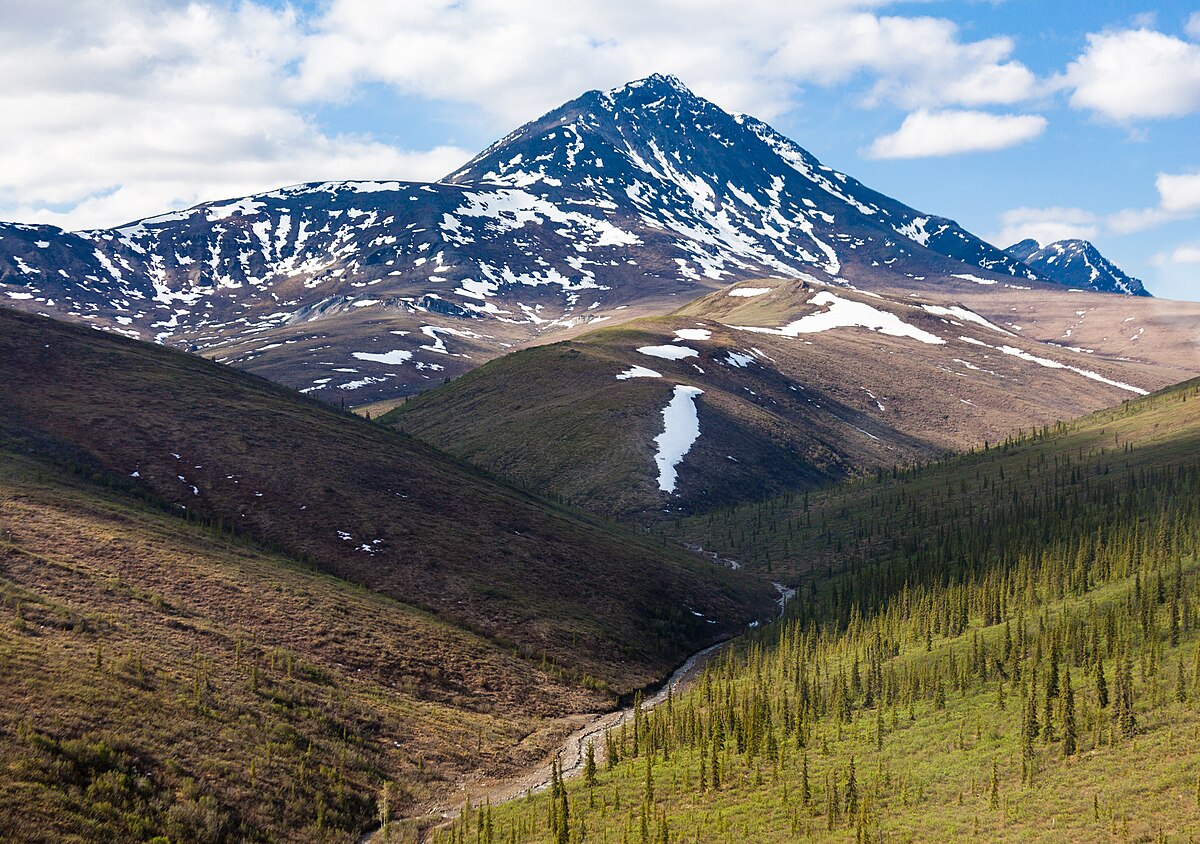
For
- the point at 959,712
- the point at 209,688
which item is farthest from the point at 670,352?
the point at 209,688

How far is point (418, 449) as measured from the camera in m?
96.7

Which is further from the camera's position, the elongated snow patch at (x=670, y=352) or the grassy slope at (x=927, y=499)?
the elongated snow patch at (x=670, y=352)

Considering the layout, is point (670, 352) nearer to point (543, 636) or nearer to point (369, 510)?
point (369, 510)

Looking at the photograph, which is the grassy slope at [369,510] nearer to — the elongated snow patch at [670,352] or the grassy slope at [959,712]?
the grassy slope at [959,712]

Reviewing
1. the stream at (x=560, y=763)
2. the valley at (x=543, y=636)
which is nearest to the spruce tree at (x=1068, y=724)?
the valley at (x=543, y=636)

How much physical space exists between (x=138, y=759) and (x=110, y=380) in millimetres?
56912

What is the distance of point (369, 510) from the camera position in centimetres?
7350

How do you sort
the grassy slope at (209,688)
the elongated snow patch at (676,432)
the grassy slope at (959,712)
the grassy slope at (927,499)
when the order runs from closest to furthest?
the grassy slope at (959,712) → the grassy slope at (209,688) → the grassy slope at (927,499) → the elongated snow patch at (676,432)

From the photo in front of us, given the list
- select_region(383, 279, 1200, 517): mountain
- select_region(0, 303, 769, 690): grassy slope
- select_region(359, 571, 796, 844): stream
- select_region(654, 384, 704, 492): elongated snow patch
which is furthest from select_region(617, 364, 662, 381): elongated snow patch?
select_region(359, 571, 796, 844): stream

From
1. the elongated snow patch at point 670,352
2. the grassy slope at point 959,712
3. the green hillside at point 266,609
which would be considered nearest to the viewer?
the grassy slope at point 959,712

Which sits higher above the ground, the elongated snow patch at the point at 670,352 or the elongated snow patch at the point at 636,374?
the elongated snow patch at the point at 670,352

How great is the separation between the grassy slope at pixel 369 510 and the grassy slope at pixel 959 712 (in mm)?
9133

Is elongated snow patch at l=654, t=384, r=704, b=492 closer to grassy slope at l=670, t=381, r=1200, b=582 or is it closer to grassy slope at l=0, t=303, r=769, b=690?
grassy slope at l=670, t=381, r=1200, b=582

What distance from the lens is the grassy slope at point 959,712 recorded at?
32406mm
